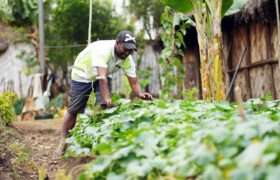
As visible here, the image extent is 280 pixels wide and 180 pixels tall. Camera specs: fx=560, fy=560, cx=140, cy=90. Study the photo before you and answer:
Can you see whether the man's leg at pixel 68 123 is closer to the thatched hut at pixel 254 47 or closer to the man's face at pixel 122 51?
the man's face at pixel 122 51

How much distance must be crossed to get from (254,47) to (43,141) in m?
3.73

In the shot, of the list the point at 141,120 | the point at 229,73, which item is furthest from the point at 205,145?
the point at 229,73

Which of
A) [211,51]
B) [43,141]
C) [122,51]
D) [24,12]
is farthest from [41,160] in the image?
[24,12]

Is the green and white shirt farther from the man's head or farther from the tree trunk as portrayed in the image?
the tree trunk

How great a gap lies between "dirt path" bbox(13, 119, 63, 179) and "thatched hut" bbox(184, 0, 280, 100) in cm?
274

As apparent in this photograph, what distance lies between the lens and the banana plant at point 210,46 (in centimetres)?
575

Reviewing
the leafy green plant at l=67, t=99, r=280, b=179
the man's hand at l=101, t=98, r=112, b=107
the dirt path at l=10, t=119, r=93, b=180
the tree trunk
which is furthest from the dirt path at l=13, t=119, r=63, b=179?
the leafy green plant at l=67, t=99, r=280, b=179

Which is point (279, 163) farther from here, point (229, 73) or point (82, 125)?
point (229, 73)

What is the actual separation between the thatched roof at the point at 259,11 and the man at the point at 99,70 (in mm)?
2729

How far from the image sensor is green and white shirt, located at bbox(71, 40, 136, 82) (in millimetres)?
5301

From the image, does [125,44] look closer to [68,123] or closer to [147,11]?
[68,123]

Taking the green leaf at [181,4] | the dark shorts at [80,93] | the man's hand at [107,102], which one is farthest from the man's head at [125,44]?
the green leaf at [181,4]

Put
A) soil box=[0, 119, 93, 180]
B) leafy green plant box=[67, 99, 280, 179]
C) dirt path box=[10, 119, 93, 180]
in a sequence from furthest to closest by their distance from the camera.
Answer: dirt path box=[10, 119, 93, 180], soil box=[0, 119, 93, 180], leafy green plant box=[67, 99, 280, 179]

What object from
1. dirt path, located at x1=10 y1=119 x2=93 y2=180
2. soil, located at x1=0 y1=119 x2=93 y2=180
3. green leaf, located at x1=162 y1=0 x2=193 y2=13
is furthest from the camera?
green leaf, located at x1=162 y1=0 x2=193 y2=13
